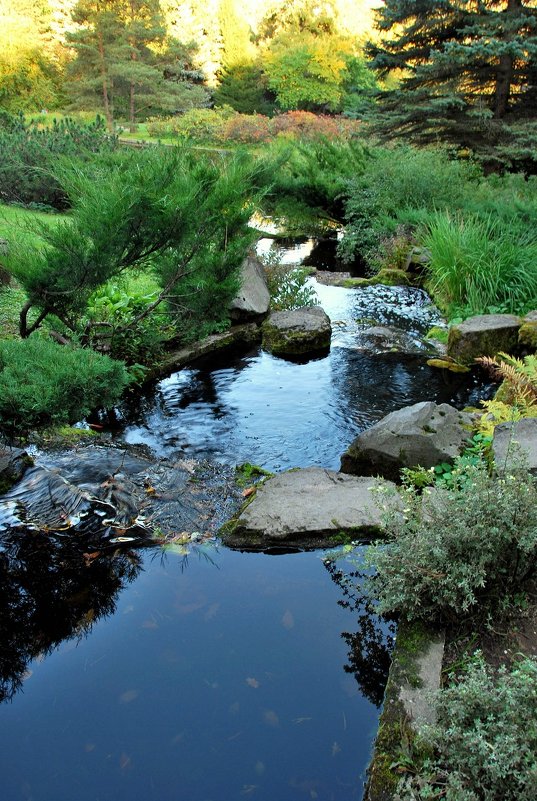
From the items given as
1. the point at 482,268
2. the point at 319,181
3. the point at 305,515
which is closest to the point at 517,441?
the point at 305,515

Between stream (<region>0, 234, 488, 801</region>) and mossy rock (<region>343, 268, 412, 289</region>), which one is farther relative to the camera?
mossy rock (<region>343, 268, 412, 289</region>)

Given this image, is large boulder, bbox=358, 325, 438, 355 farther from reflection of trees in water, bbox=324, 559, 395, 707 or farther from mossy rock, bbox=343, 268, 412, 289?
reflection of trees in water, bbox=324, 559, 395, 707

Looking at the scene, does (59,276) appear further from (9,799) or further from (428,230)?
(428,230)

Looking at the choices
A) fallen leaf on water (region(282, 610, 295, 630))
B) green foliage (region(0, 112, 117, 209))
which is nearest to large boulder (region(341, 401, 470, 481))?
fallen leaf on water (region(282, 610, 295, 630))

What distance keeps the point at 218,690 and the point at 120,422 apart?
3.42 m

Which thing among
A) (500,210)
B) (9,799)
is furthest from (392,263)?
(9,799)

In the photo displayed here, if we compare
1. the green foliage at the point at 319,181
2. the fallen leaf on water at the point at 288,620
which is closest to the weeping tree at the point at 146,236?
the fallen leaf on water at the point at 288,620

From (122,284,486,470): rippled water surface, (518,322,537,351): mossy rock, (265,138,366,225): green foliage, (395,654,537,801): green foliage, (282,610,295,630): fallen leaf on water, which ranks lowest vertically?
(122,284,486,470): rippled water surface

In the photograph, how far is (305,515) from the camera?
12.7ft

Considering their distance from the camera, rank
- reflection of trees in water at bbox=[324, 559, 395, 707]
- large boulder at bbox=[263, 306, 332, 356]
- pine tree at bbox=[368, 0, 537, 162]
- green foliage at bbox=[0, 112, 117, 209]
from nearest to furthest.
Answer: reflection of trees in water at bbox=[324, 559, 395, 707], large boulder at bbox=[263, 306, 332, 356], green foliage at bbox=[0, 112, 117, 209], pine tree at bbox=[368, 0, 537, 162]

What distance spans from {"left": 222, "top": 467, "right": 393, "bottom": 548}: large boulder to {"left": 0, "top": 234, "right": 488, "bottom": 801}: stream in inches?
4.7

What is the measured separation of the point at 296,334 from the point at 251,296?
1.15 metres

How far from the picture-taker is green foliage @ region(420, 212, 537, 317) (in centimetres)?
828

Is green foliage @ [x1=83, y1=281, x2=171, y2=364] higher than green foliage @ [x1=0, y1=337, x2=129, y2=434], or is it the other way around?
green foliage @ [x1=0, y1=337, x2=129, y2=434]
